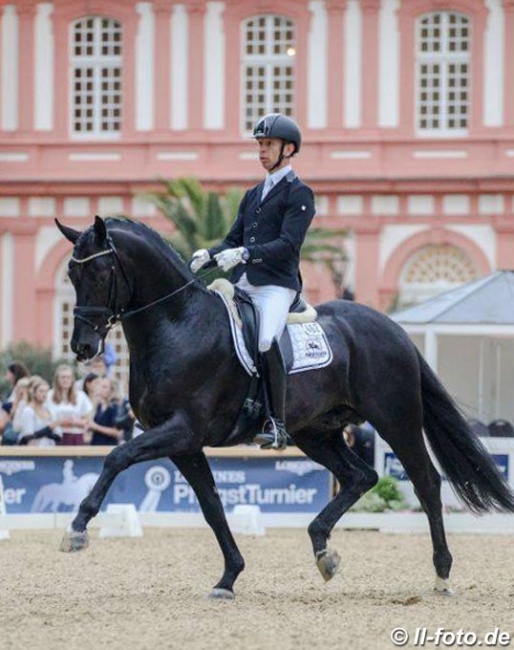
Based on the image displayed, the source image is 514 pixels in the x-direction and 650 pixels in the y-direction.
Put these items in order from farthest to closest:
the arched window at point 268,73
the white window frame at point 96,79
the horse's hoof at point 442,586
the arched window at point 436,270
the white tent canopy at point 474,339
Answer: the white window frame at point 96,79 < the arched window at point 268,73 < the arched window at point 436,270 < the white tent canopy at point 474,339 < the horse's hoof at point 442,586

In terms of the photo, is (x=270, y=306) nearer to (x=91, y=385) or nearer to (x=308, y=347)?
(x=308, y=347)

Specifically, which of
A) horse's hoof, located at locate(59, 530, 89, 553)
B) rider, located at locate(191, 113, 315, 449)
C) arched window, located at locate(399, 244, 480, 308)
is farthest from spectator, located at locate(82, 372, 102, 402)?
arched window, located at locate(399, 244, 480, 308)

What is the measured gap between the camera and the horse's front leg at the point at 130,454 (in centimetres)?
1148

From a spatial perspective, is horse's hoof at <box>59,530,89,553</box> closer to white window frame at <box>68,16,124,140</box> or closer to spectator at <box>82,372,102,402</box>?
spectator at <box>82,372,102,402</box>

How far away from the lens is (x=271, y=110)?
48312 millimetres

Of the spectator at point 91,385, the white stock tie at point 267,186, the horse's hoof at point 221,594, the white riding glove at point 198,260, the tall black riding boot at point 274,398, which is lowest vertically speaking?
the spectator at point 91,385

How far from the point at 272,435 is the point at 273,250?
3.61 feet

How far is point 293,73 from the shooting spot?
1882 inches

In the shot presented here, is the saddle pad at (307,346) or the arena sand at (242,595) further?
the saddle pad at (307,346)

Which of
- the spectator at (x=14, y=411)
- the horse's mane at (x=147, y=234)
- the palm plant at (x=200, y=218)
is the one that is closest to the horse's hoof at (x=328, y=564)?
the horse's mane at (x=147, y=234)

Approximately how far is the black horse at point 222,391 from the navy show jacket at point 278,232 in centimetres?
37

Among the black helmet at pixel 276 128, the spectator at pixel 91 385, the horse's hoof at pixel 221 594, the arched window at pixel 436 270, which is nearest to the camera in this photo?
the horse's hoof at pixel 221 594

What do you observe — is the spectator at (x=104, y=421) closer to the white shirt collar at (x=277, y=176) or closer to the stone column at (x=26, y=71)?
the white shirt collar at (x=277, y=176)

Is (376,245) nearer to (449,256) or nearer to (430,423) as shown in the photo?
(449,256)
